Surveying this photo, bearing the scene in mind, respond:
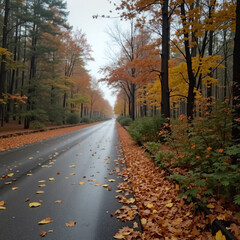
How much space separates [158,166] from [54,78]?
68.1ft

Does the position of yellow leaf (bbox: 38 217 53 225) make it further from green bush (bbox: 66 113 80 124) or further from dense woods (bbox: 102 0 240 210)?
green bush (bbox: 66 113 80 124)

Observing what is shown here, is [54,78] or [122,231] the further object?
[54,78]

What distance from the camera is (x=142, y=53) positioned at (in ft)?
71.1

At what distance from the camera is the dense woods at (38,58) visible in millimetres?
15844

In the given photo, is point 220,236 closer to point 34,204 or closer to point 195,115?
point 34,204

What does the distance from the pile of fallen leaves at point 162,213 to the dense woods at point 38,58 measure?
12593 millimetres

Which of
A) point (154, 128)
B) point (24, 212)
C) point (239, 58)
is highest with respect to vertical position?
point (239, 58)

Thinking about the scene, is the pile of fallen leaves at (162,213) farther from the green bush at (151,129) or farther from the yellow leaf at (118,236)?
the green bush at (151,129)

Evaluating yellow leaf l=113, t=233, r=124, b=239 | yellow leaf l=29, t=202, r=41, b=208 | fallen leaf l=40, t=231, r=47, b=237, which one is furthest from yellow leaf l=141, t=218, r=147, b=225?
yellow leaf l=29, t=202, r=41, b=208

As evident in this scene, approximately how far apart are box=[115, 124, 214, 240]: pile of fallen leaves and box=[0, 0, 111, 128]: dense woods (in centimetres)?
1259

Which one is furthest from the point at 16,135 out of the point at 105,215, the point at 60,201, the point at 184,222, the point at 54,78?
the point at 184,222

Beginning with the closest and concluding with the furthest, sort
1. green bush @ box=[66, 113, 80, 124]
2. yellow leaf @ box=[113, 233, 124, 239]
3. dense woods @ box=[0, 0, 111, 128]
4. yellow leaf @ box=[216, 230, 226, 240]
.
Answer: yellow leaf @ box=[216, 230, 226, 240], yellow leaf @ box=[113, 233, 124, 239], dense woods @ box=[0, 0, 111, 128], green bush @ box=[66, 113, 80, 124]

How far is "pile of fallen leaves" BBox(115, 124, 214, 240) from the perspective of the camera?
228 centimetres

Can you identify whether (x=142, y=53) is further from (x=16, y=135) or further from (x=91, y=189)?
(x=91, y=189)
